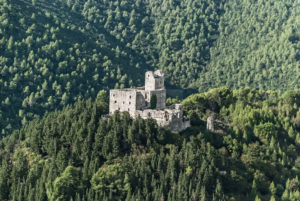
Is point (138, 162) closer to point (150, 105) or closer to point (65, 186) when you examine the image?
point (65, 186)

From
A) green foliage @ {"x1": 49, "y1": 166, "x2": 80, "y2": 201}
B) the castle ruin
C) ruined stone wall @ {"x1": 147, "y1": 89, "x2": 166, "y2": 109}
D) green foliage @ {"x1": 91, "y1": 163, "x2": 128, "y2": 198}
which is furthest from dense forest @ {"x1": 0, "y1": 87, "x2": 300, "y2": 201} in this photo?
ruined stone wall @ {"x1": 147, "y1": 89, "x2": 166, "y2": 109}

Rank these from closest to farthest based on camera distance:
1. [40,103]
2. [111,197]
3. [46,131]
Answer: [111,197], [46,131], [40,103]

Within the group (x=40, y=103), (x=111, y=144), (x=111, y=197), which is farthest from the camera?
(x=40, y=103)

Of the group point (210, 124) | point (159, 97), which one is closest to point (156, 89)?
point (159, 97)

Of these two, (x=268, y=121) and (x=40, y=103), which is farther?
(x=40, y=103)

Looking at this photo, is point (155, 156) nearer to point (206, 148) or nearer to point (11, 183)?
point (206, 148)

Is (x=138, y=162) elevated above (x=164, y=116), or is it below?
below

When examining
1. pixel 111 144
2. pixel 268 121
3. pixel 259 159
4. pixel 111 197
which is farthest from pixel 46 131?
pixel 268 121
